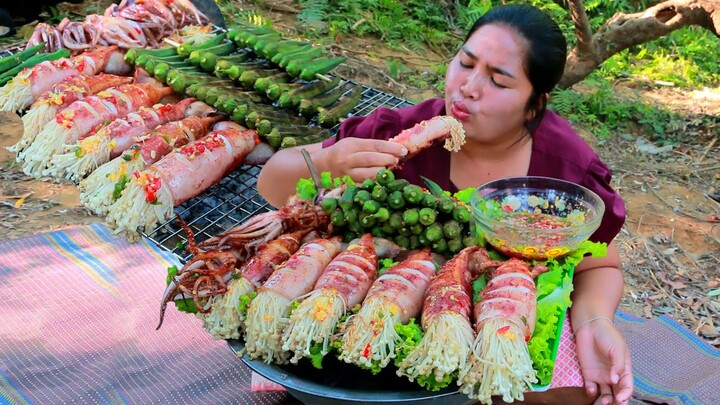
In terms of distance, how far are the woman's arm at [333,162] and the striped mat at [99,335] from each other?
92 centimetres

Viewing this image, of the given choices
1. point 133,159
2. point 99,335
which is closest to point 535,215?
point 133,159

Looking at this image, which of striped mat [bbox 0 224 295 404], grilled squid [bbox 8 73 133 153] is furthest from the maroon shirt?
grilled squid [bbox 8 73 133 153]

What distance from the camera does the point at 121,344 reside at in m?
3.42

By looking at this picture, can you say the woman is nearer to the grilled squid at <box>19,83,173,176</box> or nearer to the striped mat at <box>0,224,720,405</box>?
the striped mat at <box>0,224,720,405</box>

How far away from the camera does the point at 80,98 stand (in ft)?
12.1

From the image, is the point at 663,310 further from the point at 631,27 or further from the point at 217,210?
the point at 631,27

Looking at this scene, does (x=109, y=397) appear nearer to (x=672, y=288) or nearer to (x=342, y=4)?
(x=672, y=288)

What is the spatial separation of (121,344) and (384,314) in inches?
76.4

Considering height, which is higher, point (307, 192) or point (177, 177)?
point (307, 192)

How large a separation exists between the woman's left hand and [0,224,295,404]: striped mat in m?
1.32

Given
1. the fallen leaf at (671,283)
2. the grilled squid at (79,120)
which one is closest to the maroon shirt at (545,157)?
the grilled squid at (79,120)

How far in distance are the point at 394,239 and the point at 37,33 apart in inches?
120

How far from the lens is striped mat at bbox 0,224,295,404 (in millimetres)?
3133

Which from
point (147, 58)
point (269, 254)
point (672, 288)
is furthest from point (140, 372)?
point (672, 288)
